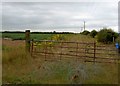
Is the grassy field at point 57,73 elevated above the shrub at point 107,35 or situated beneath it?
situated beneath

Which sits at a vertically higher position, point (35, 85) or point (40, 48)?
point (40, 48)

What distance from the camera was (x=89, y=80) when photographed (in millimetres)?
6988

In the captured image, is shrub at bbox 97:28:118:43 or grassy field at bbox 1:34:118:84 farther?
shrub at bbox 97:28:118:43

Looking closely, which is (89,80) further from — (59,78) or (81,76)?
(59,78)

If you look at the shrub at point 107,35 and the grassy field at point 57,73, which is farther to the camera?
the shrub at point 107,35

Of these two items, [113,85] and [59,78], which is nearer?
[113,85]

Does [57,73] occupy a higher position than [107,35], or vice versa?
[107,35]

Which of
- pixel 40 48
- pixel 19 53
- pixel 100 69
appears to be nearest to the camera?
pixel 100 69

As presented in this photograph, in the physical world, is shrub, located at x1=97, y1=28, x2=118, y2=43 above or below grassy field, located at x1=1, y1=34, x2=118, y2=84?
above

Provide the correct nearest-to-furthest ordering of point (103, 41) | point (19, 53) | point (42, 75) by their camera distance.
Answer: point (42, 75) < point (19, 53) < point (103, 41)

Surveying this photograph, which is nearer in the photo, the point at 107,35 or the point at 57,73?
the point at 57,73

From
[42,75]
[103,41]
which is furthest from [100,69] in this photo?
[103,41]

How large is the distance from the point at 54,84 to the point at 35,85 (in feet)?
1.83

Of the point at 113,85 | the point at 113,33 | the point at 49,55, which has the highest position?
the point at 113,33
